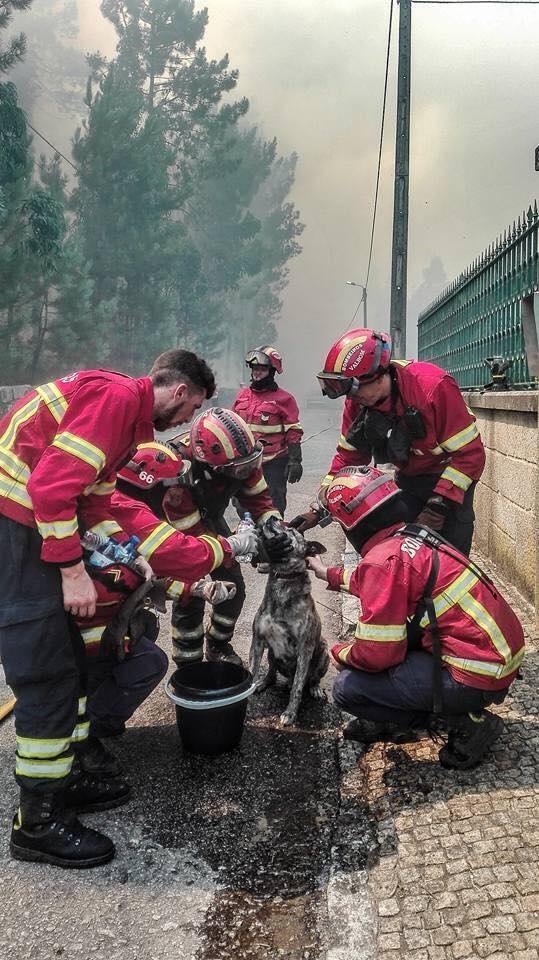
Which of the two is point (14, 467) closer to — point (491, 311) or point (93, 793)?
point (93, 793)

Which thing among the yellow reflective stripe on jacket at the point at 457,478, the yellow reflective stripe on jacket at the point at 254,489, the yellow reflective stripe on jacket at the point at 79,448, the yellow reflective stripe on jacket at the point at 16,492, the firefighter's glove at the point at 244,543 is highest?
the yellow reflective stripe on jacket at the point at 79,448

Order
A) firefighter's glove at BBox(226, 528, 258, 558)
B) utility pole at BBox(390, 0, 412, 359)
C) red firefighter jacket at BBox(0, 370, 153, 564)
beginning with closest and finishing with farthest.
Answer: red firefighter jacket at BBox(0, 370, 153, 564)
firefighter's glove at BBox(226, 528, 258, 558)
utility pole at BBox(390, 0, 412, 359)

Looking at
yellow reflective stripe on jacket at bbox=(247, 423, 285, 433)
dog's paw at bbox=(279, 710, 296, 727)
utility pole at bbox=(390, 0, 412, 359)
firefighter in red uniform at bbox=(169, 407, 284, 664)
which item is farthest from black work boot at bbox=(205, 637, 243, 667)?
utility pole at bbox=(390, 0, 412, 359)

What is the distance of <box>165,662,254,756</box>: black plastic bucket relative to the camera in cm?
367

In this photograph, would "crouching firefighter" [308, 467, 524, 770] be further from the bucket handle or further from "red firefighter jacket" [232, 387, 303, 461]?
"red firefighter jacket" [232, 387, 303, 461]

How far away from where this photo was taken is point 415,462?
4.91 meters

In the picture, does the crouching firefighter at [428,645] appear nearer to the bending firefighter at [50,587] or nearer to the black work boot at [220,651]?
the bending firefighter at [50,587]

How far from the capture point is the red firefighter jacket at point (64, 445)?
9.53 ft

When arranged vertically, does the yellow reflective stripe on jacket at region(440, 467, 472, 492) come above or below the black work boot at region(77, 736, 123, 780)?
above

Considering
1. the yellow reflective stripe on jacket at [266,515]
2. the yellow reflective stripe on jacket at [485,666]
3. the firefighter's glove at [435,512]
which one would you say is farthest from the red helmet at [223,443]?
the yellow reflective stripe on jacket at [485,666]

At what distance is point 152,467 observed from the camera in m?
4.44

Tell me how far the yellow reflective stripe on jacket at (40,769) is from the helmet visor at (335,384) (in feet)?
8.13

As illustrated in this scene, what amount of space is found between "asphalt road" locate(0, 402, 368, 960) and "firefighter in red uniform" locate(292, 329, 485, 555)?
1478mm

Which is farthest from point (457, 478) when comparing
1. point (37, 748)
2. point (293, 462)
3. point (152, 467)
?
point (293, 462)
